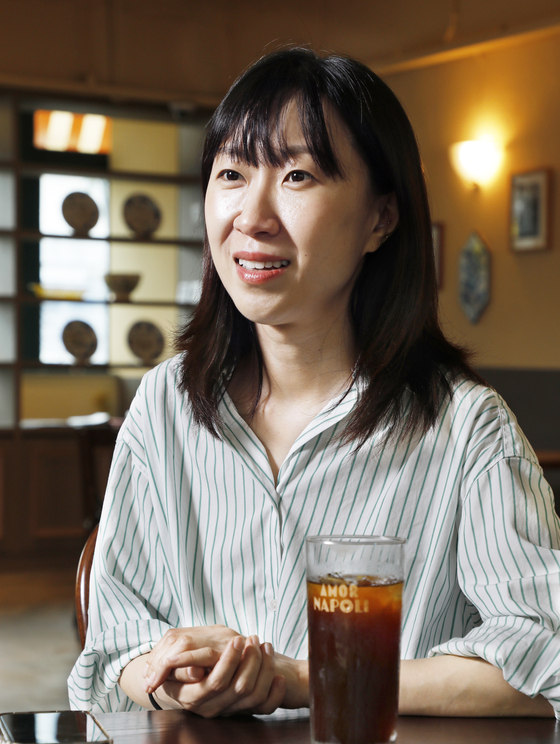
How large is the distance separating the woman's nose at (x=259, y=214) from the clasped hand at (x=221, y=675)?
45 centimetres

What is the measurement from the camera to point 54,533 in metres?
6.04

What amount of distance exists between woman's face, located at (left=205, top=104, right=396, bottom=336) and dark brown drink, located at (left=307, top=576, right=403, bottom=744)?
0.47 meters

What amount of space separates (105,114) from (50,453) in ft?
7.79

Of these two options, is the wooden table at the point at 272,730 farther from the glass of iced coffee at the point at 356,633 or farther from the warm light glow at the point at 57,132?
the warm light glow at the point at 57,132

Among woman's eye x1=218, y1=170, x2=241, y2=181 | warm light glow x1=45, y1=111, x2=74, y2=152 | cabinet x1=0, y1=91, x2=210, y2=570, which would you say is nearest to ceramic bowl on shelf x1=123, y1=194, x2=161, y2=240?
cabinet x1=0, y1=91, x2=210, y2=570

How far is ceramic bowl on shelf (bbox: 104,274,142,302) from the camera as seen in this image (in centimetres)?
622

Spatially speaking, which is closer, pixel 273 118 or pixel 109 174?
pixel 273 118

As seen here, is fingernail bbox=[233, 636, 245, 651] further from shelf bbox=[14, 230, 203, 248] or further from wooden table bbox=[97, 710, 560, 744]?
shelf bbox=[14, 230, 203, 248]

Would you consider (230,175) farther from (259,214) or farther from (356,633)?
(356,633)

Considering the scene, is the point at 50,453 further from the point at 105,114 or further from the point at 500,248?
the point at 500,248

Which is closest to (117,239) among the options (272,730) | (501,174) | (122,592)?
(501,174)

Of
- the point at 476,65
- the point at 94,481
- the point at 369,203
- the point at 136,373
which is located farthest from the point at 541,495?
the point at 136,373

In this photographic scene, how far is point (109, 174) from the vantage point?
6277 millimetres

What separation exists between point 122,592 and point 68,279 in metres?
5.31
